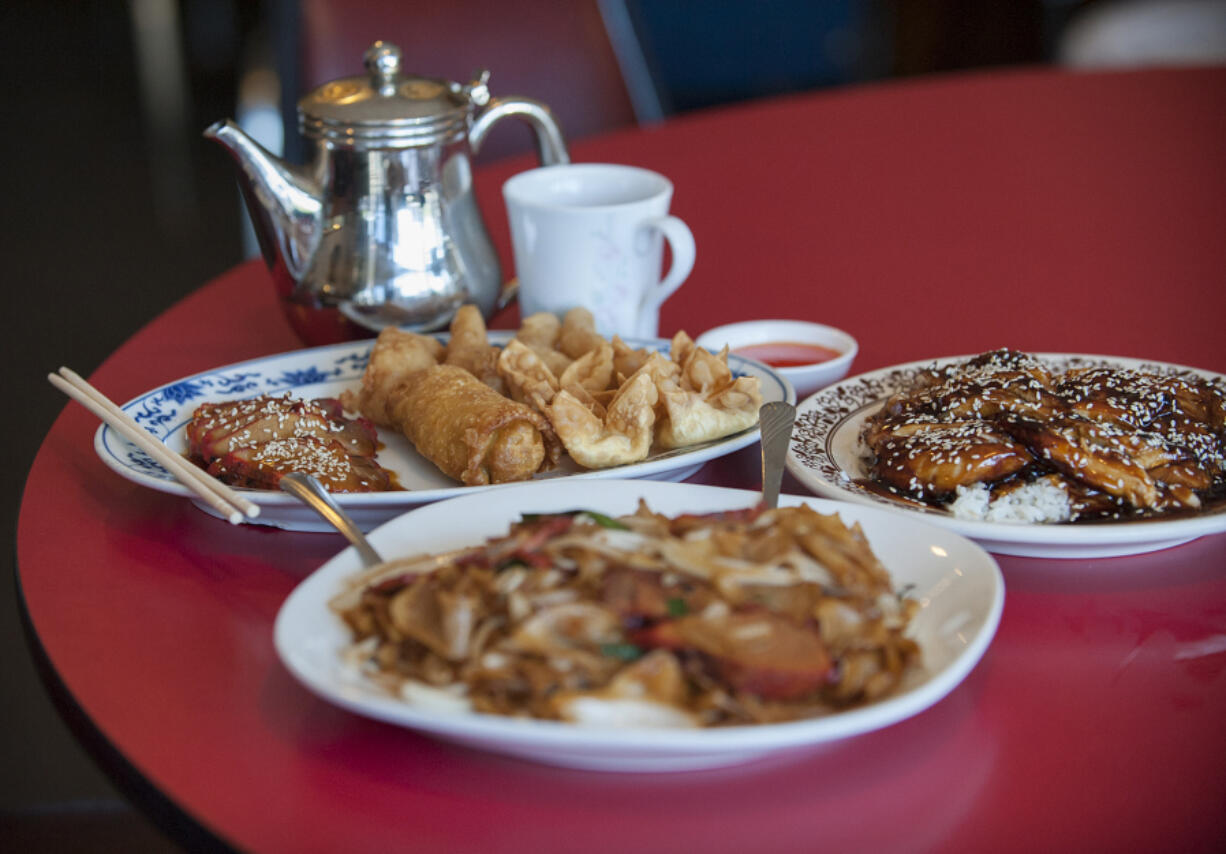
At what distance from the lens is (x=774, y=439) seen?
1.12m

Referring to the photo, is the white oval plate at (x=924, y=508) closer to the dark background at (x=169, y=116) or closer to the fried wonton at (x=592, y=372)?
the fried wonton at (x=592, y=372)

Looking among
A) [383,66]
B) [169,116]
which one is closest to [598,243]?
[383,66]

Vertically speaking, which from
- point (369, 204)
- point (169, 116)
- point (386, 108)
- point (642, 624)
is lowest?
point (169, 116)

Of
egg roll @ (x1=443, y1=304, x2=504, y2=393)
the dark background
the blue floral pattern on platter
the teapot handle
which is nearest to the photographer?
the blue floral pattern on platter

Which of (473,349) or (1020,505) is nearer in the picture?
(1020,505)

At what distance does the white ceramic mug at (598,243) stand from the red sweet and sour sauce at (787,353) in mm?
133

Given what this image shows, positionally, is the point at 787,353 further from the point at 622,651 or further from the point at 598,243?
the point at 622,651

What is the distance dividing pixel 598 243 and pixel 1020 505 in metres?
0.68

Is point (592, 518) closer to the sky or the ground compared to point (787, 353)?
closer to the sky

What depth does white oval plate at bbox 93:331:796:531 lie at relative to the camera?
1.09 meters

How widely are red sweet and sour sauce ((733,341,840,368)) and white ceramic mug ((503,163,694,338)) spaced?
0.13m

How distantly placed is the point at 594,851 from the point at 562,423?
532 millimetres

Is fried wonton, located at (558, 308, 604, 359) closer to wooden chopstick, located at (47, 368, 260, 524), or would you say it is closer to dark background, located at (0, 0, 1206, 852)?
wooden chopstick, located at (47, 368, 260, 524)

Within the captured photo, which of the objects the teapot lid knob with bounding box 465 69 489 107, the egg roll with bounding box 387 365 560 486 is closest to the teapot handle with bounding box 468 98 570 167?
the teapot lid knob with bounding box 465 69 489 107
